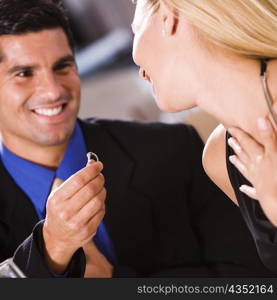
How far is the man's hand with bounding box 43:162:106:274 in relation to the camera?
1217 millimetres

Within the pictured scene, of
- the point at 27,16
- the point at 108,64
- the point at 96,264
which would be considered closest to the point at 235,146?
the point at 96,264

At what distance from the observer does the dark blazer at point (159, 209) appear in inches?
61.0

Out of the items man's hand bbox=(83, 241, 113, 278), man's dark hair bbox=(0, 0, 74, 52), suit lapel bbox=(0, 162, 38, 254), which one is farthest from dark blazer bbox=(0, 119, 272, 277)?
man's dark hair bbox=(0, 0, 74, 52)

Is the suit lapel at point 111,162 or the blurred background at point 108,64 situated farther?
the blurred background at point 108,64

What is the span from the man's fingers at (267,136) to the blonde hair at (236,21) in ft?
0.48

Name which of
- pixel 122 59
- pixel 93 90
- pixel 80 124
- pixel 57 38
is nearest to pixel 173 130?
pixel 80 124

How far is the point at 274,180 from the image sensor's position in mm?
1094

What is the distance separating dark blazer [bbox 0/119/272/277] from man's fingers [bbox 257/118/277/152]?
0.55 m

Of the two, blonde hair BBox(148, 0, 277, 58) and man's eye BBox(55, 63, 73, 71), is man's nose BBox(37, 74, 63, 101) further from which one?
blonde hair BBox(148, 0, 277, 58)

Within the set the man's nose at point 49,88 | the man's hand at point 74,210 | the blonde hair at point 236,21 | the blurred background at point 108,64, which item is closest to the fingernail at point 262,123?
the blonde hair at point 236,21

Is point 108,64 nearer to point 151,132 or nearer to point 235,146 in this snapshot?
point 151,132

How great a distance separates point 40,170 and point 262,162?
731 mm

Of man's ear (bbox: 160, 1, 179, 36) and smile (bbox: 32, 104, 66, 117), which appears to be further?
smile (bbox: 32, 104, 66, 117)

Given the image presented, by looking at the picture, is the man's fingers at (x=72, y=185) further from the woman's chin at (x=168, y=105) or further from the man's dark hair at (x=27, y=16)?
the man's dark hair at (x=27, y=16)
